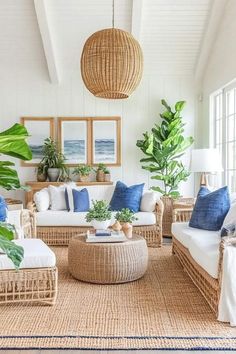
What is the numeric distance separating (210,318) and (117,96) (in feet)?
7.82

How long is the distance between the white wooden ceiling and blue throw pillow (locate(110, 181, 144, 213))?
2503mm

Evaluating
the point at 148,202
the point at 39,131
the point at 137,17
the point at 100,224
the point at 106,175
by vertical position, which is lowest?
the point at 100,224

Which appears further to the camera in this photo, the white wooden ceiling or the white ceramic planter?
the white wooden ceiling

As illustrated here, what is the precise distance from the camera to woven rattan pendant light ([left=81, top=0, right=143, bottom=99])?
381 centimetres

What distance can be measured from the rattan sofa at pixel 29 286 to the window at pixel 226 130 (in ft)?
11.7

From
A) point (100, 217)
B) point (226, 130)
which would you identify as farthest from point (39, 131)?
point (100, 217)

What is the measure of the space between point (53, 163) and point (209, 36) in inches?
133

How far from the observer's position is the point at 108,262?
4.02 meters

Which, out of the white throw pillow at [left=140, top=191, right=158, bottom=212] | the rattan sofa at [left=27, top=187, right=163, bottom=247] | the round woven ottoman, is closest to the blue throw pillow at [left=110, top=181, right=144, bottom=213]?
the white throw pillow at [left=140, top=191, right=158, bottom=212]

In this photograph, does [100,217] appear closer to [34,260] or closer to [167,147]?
[34,260]

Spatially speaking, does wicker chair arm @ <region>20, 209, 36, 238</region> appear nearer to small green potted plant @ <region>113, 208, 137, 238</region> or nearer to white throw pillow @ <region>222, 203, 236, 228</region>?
small green potted plant @ <region>113, 208, 137, 238</region>

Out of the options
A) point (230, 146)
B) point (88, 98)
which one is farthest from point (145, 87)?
point (230, 146)

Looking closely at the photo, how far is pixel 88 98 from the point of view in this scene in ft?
25.6

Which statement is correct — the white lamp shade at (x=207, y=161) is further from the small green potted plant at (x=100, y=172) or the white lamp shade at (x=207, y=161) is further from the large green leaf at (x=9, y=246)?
the large green leaf at (x=9, y=246)
